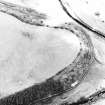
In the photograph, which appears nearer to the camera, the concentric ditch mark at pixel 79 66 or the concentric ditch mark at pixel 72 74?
the concentric ditch mark at pixel 72 74

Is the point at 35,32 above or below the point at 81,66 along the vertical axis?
above

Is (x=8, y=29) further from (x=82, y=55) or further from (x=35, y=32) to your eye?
(x=82, y=55)

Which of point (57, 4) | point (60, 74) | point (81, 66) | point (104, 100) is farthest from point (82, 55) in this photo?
A: point (57, 4)

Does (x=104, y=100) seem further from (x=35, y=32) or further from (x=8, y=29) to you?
(x=8, y=29)

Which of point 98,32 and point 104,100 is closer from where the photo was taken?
point 104,100

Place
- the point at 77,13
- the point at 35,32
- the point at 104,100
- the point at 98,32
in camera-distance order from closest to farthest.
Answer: the point at 104,100
the point at 35,32
the point at 98,32
the point at 77,13

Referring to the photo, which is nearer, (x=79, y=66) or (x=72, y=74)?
(x=72, y=74)

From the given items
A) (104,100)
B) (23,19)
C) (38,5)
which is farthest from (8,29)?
(104,100)

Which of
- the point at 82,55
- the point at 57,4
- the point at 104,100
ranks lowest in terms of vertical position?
the point at 104,100

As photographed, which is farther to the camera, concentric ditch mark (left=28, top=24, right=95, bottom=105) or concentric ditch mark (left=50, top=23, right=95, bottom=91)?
concentric ditch mark (left=50, top=23, right=95, bottom=91)

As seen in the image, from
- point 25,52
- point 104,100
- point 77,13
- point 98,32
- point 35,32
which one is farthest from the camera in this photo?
point 77,13
